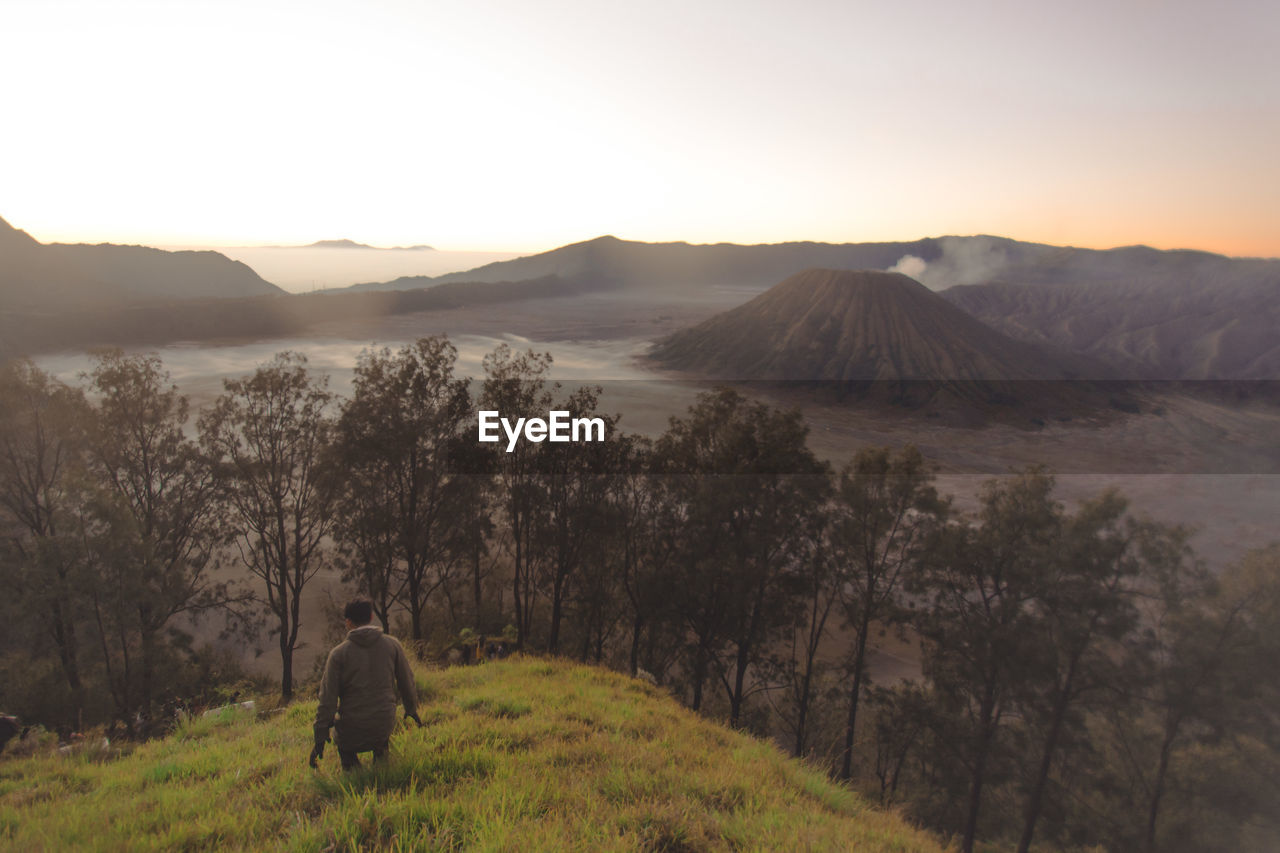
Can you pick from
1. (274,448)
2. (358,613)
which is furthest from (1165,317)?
(358,613)

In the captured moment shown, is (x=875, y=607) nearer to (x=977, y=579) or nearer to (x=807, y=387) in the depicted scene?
(x=977, y=579)

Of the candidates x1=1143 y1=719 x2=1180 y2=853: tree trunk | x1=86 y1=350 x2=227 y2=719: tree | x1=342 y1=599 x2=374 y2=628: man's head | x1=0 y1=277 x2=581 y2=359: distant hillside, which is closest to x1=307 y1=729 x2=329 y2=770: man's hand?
x1=342 y1=599 x2=374 y2=628: man's head

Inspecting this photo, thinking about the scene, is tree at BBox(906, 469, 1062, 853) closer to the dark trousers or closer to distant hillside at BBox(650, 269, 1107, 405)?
the dark trousers

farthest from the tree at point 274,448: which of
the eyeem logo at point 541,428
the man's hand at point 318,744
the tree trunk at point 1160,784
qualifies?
the tree trunk at point 1160,784

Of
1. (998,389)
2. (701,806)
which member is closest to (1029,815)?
(701,806)

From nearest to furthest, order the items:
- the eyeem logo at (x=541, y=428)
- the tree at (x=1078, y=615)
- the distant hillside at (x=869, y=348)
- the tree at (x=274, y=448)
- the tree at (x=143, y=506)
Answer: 1. the tree at (x=143, y=506)
2. the tree at (x=1078, y=615)
3. the tree at (x=274, y=448)
4. the eyeem logo at (x=541, y=428)
5. the distant hillside at (x=869, y=348)

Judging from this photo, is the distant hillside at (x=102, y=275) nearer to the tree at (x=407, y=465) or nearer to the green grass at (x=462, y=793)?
the tree at (x=407, y=465)
